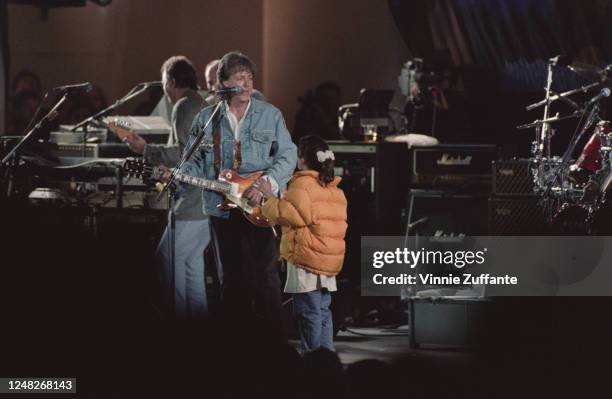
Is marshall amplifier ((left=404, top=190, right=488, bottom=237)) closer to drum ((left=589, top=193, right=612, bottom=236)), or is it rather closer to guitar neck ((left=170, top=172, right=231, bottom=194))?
drum ((left=589, top=193, right=612, bottom=236))

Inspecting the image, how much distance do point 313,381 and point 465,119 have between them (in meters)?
6.83

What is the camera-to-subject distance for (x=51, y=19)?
42.5ft

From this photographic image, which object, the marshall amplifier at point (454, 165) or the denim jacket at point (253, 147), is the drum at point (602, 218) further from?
the denim jacket at point (253, 147)

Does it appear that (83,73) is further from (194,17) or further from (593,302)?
(593,302)

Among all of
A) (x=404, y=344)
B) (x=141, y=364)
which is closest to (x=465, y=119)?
(x=404, y=344)

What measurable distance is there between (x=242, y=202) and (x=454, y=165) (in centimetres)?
326

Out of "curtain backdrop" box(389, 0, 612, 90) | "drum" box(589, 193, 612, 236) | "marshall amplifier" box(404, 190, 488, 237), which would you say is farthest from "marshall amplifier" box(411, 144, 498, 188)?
"curtain backdrop" box(389, 0, 612, 90)

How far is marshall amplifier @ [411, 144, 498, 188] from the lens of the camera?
8.82 metres

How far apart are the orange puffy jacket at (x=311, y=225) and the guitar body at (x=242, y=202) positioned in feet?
0.40

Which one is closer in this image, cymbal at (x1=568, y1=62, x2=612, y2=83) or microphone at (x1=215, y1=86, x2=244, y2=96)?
microphone at (x1=215, y1=86, x2=244, y2=96)

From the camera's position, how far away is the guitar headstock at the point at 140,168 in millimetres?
6258

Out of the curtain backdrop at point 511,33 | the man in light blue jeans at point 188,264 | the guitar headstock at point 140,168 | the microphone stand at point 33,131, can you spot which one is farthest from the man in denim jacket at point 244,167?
the curtain backdrop at point 511,33

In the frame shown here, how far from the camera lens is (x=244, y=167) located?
19.9 ft

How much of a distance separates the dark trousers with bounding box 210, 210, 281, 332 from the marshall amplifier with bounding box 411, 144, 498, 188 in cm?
304
